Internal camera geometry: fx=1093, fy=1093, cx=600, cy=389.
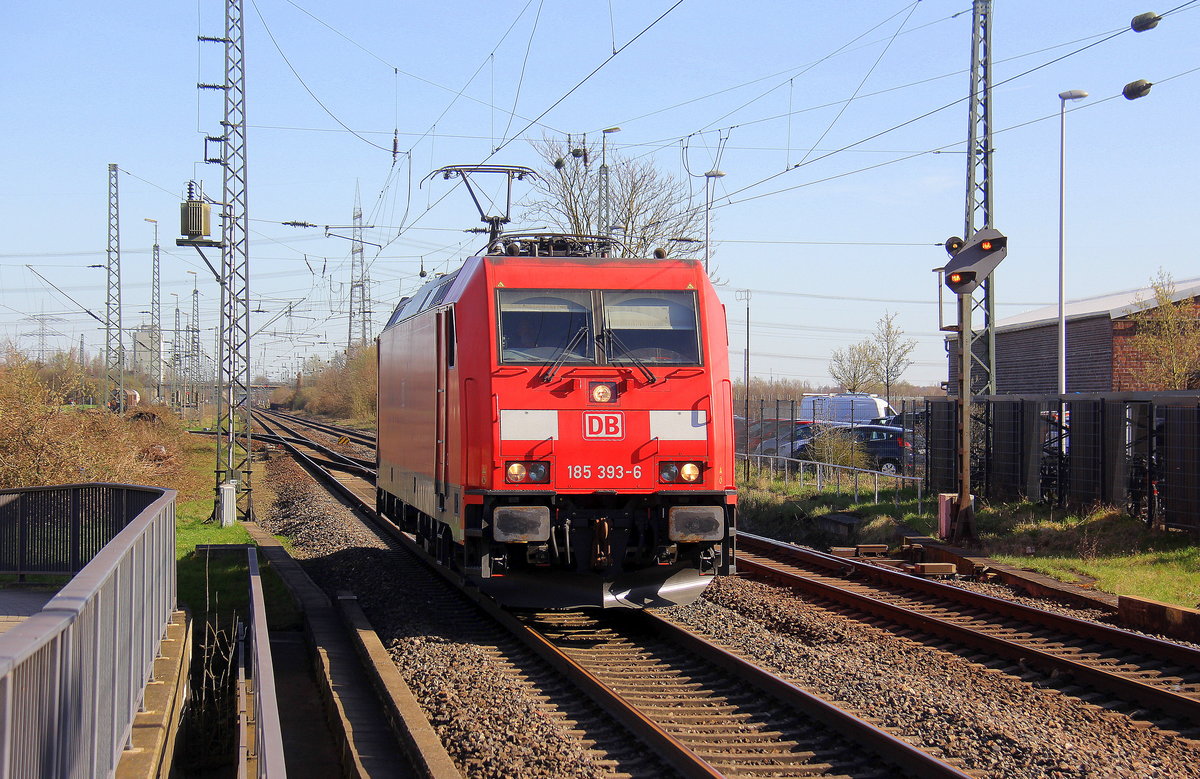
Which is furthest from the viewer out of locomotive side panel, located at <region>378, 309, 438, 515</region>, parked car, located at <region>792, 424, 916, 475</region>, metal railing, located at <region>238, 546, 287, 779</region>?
parked car, located at <region>792, 424, 916, 475</region>

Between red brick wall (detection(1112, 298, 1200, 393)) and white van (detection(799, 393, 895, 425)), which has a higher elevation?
red brick wall (detection(1112, 298, 1200, 393))

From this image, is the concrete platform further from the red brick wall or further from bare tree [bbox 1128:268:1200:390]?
the red brick wall

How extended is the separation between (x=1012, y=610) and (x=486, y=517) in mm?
5155

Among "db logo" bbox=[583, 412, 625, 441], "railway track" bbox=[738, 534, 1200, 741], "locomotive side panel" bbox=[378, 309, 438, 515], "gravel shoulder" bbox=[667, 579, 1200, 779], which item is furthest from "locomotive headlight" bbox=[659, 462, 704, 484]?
"locomotive side panel" bbox=[378, 309, 438, 515]

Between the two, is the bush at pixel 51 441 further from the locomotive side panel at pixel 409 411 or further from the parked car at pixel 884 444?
the parked car at pixel 884 444

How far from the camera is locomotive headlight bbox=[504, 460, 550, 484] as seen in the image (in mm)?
9570

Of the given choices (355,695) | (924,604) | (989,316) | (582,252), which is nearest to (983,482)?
(989,316)

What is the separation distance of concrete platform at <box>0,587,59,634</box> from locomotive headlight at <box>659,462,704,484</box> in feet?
18.1

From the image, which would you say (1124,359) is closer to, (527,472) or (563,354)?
(563,354)

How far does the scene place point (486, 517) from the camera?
951 cm

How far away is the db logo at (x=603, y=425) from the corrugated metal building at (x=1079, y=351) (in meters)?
18.4

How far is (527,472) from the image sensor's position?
31.5 feet

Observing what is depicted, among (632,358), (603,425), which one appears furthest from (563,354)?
(603,425)

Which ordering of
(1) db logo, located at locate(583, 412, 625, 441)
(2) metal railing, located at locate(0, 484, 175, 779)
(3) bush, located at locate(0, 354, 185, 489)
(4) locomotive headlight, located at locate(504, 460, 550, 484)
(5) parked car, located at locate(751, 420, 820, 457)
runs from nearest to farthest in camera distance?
(2) metal railing, located at locate(0, 484, 175, 779) < (4) locomotive headlight, located at locate(504, 460, 550, 484) < (1) db logo, located at locate(583, 412, 625, 441) < (3) bush, located at locate(0, 354, 185, 489) < (5) parked car, located at locate(751, 420, 820, 457)
